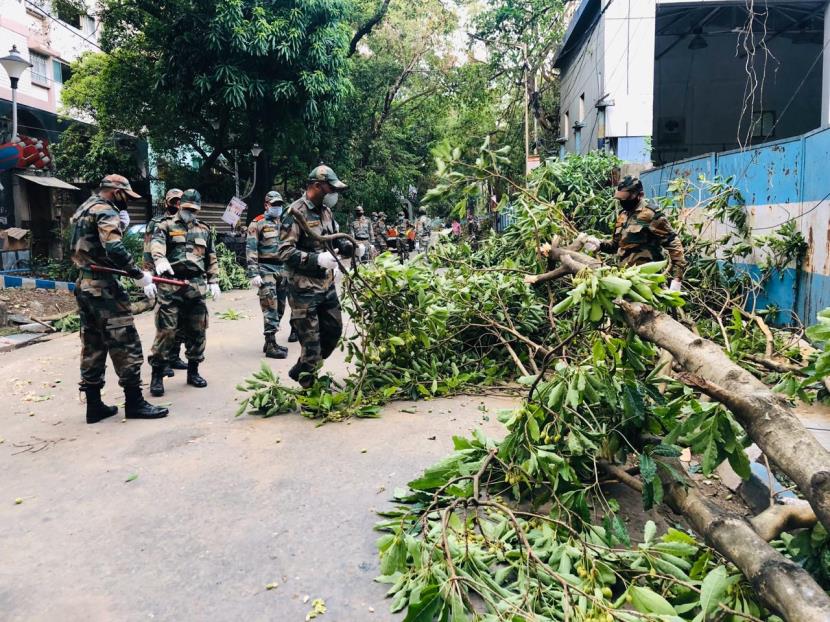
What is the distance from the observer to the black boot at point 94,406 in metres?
5.33

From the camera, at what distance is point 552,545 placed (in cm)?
293

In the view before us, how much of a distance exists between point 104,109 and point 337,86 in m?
6.21

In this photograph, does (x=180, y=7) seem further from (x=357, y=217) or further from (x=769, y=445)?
(x=769, y=445)

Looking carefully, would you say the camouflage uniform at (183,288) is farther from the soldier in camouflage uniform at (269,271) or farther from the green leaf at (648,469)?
the green leaf at (648,469)

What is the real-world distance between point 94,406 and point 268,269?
3.31m

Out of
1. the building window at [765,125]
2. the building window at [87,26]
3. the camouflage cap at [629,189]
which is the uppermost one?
the building window at [87,26]

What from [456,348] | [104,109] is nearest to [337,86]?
[104,109]

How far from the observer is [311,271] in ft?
18.1

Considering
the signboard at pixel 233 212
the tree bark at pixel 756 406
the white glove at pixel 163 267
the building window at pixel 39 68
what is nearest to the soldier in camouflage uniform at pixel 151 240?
the white glove at pixel 163 267

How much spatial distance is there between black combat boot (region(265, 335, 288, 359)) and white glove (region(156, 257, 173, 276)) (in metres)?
1.87

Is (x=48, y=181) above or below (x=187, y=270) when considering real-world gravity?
above

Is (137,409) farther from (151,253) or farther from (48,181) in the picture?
(48,181)

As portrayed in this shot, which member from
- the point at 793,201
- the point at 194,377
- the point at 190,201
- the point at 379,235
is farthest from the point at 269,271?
the point at 379,235

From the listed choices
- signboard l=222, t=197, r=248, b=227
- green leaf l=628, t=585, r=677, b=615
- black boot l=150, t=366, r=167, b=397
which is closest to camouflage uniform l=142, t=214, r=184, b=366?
black boot l=150, t=366, r=167, b=397
